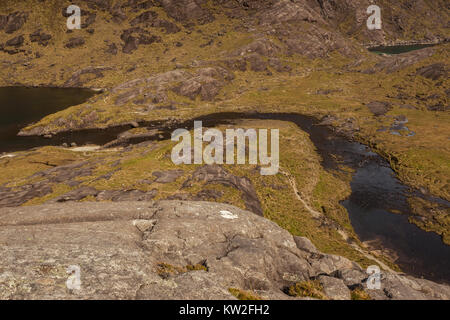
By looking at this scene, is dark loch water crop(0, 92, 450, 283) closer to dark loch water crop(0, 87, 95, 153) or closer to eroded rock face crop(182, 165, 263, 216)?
dark loch water crop(0, 87, 95, 153)

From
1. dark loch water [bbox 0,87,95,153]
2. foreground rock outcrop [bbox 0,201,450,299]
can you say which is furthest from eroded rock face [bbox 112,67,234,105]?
foreground rock outcrop [bbox 0,201,450,299]

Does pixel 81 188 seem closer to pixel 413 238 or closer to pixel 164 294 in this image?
pixel 164 294

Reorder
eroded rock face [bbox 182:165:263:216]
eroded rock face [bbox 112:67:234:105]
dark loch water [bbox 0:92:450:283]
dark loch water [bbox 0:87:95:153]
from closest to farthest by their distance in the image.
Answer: dark loch water [bbox 0:92:450:283] → eroded rock face [bbox 182:165:263:216] → dark loch water [bbox 0:87:95:153] → eroded rock face [bbox 112:67:234:105]

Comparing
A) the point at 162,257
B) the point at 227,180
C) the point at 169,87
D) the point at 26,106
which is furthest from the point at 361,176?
the point at 26,106

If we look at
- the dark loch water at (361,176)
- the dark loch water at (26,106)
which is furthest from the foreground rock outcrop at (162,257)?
the dark loch water at (26,106)

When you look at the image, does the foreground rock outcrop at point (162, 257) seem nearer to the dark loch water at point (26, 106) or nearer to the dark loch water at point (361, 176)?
the dark loch water at point (361, 176)
